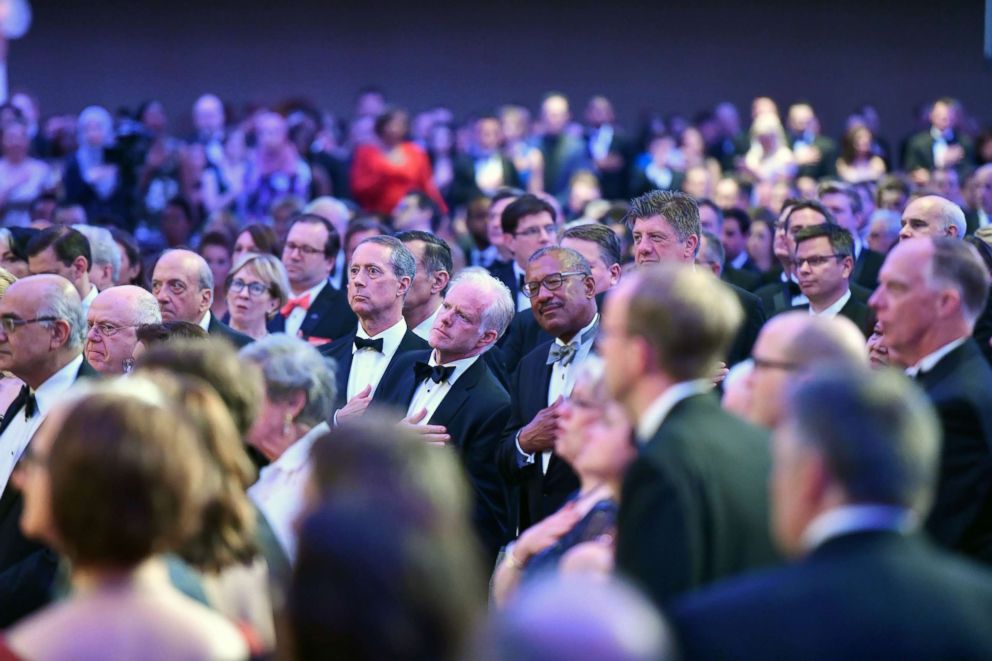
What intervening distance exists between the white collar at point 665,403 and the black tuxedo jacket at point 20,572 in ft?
7.18

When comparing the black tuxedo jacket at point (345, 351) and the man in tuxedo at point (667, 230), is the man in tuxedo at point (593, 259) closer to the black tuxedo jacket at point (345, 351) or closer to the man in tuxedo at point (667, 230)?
the man in tuxedo at point (667, 230)

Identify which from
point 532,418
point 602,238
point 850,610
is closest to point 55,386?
point 532,418

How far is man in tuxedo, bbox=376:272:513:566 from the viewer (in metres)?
5.67

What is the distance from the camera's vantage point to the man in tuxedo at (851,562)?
225 cm

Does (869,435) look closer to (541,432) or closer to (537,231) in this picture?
(541,432)

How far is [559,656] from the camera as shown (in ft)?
5.45

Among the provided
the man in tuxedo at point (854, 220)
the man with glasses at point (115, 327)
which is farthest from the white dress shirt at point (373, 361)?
the man in tuxedo at point (854, 220)

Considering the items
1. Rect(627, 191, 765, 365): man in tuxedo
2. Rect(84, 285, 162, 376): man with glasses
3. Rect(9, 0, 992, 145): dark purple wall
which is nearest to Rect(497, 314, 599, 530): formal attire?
Rect(627, 191, 765, 365): man in tuxedo

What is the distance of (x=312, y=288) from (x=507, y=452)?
278 cm

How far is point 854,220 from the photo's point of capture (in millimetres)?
8938

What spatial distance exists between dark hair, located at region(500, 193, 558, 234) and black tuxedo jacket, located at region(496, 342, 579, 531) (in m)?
2.38

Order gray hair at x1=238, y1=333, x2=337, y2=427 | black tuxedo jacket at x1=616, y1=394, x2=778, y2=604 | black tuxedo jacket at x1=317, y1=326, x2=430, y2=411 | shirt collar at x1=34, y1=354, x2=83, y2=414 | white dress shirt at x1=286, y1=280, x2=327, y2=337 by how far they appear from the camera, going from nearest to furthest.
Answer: black tuxedo jacket at x1=616, y1=394, x2=778, y2=604 < gray hair at x1=238, y1=333, x2=337, y2=427 < shirt collar at x1=34, y1=354, x2=83, y2=414 < black tuxedo jacket at x1=317, y1=326, x2=430, y2=411 < white dress shirt at x1=286, y1=280, x2=327, y2=337

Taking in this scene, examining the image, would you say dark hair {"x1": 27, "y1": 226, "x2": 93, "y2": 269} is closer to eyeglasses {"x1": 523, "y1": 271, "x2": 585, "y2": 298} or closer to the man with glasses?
the man with glasses

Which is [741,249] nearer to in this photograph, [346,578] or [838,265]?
[838,265]
